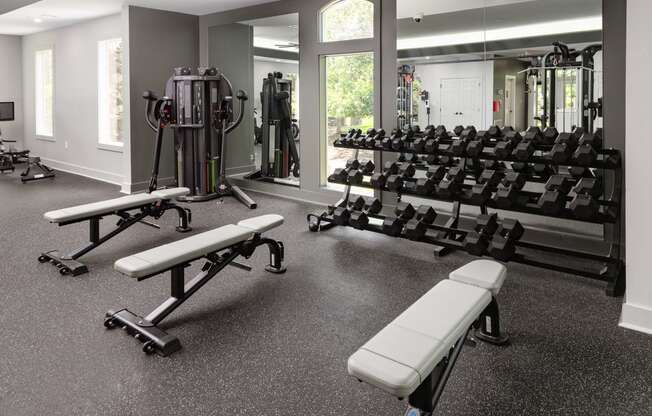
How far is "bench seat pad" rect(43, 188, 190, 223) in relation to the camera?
3.31 metres

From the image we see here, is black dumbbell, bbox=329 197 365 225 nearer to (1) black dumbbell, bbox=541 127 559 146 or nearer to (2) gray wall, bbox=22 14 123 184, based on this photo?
(1) black dumbbell, bbox=541 127 559 146

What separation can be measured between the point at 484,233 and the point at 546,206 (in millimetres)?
388

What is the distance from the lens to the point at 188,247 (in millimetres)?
2588

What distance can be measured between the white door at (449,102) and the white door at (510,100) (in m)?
0.46

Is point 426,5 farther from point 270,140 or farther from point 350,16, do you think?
point 270,140

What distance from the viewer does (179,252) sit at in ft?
8.18

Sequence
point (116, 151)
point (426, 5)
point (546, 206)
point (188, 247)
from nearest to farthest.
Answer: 1. point (188, 247)
2. point (546, 206)
3. point (426, 5)
4. point (116, 151)

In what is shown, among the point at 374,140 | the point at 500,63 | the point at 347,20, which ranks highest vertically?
the point at 347,20

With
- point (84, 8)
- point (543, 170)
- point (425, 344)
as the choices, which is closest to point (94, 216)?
point (425, 344)

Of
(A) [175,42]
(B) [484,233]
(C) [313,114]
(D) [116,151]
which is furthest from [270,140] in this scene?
(B) [484,233]

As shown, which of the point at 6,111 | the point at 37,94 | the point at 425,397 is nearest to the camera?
the point at 425,397

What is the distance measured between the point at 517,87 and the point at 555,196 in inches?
48.7

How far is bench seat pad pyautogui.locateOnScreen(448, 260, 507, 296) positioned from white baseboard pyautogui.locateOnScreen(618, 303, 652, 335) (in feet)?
2.35

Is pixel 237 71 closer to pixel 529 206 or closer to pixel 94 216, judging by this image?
pixel 94 216
